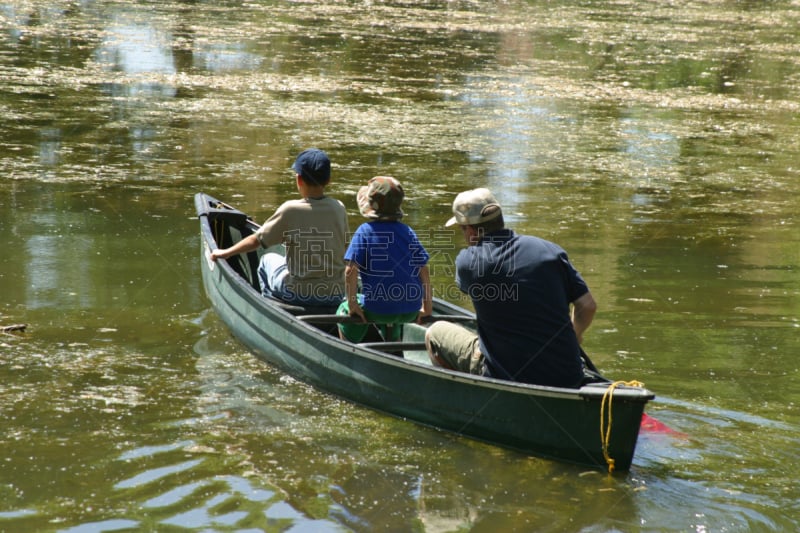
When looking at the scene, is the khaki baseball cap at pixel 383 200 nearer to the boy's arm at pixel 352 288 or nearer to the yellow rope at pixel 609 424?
the boy's arm at pixel 352 288

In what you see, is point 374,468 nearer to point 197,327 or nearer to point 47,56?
point 197,327

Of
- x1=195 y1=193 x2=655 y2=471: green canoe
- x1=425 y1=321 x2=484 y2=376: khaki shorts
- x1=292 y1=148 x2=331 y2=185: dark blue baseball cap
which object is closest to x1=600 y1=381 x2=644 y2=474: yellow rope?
x1=195 y1=193 x2=655 y2=471: green canoe

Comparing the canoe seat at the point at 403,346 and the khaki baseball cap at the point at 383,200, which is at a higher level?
the khaki baseball cap at the point at 383,200

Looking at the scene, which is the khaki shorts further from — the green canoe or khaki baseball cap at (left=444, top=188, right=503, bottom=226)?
khaki baseball cap at (left=444, top=188, right=503, bottom=226)

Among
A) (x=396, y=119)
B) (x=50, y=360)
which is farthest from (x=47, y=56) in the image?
(x=50, y=360)

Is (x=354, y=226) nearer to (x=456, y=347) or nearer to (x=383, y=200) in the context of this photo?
(x=383, y=200)

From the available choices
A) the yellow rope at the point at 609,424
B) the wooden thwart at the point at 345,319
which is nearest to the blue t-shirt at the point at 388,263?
the wooden thwart at the point at 345,319

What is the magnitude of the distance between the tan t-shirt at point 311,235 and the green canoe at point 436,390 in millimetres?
288

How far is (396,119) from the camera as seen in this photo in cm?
1413

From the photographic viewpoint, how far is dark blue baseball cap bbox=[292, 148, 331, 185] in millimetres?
5988

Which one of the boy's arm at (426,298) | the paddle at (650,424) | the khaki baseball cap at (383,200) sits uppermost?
the khaki baseball cap at (383,200)

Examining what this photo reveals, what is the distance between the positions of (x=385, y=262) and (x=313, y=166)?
75 cm

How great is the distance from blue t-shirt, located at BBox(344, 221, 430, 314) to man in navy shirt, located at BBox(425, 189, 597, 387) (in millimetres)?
800

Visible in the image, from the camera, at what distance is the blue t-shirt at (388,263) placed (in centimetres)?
571
